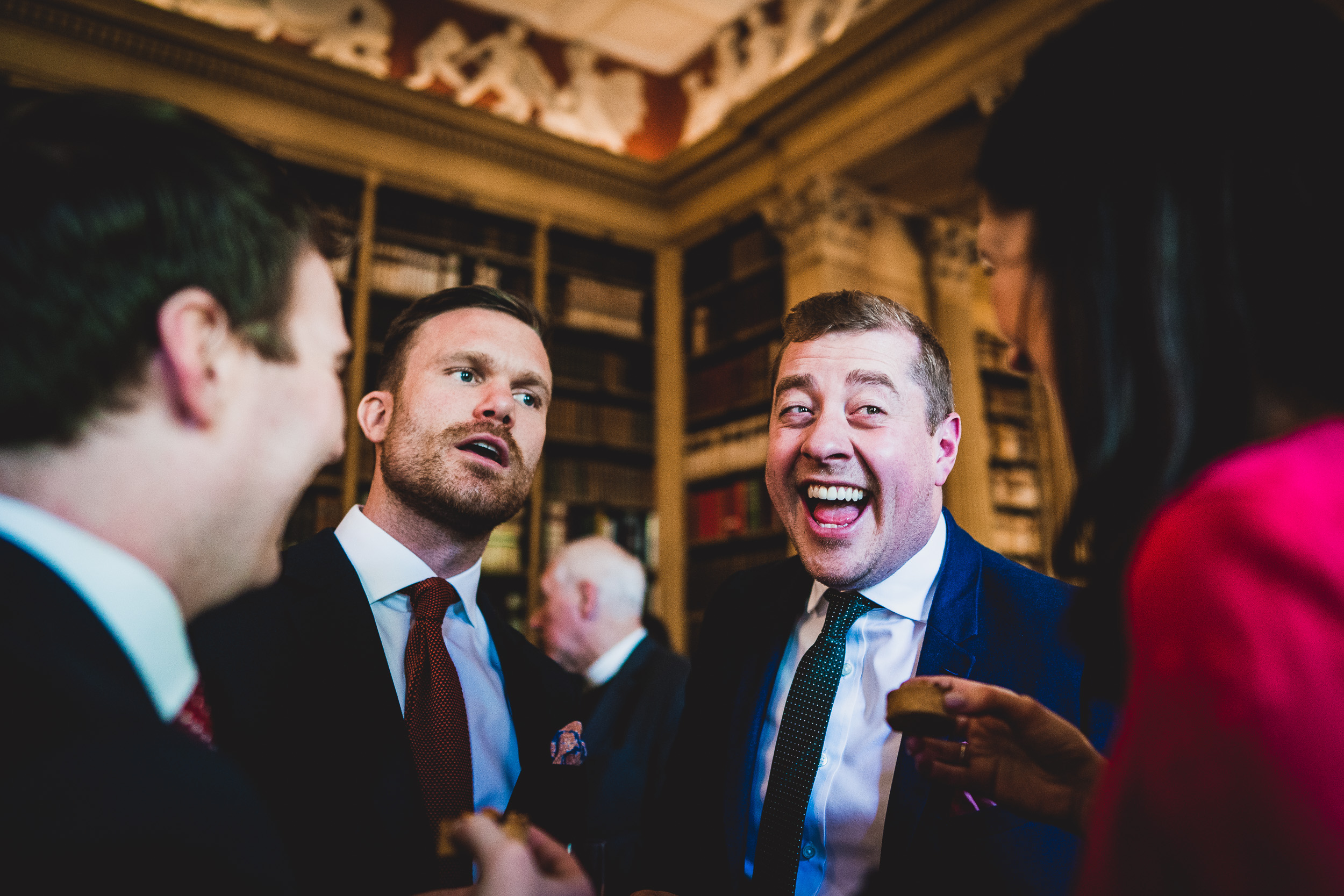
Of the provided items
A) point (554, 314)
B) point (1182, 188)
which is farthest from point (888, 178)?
point (1182, 188)

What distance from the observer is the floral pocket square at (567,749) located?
153cm

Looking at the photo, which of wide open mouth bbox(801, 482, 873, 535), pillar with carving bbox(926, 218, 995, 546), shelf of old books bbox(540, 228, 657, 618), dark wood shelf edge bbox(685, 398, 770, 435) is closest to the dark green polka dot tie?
wide open mouth bbox(801, 482, 873, 535)

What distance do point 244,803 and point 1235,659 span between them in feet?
2.28

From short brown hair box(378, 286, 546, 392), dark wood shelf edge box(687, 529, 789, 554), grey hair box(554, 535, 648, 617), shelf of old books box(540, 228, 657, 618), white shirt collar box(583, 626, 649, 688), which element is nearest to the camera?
short brown hair box(378, 286, 546, 392)

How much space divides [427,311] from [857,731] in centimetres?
121

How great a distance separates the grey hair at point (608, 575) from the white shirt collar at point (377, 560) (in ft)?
6.03

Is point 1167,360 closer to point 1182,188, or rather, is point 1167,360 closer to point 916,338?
point 1182,188

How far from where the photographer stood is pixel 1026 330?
2.73 ft

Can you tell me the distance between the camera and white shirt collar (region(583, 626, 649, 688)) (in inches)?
128

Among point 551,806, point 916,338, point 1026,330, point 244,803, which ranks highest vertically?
point 916,338

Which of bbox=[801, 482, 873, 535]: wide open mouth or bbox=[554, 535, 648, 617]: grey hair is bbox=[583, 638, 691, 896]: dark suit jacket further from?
bbox=[801, 482, 873, 535]: wide open mouth

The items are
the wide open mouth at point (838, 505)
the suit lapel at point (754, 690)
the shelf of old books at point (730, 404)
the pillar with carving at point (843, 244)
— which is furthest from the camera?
the shelf of old books at point (730, 404)

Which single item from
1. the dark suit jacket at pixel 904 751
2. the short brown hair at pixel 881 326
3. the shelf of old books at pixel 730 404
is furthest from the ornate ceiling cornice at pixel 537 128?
the dark suit jacket at pixel 904 751

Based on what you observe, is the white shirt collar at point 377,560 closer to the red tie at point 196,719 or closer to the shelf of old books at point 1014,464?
the red tie at point 196,719
